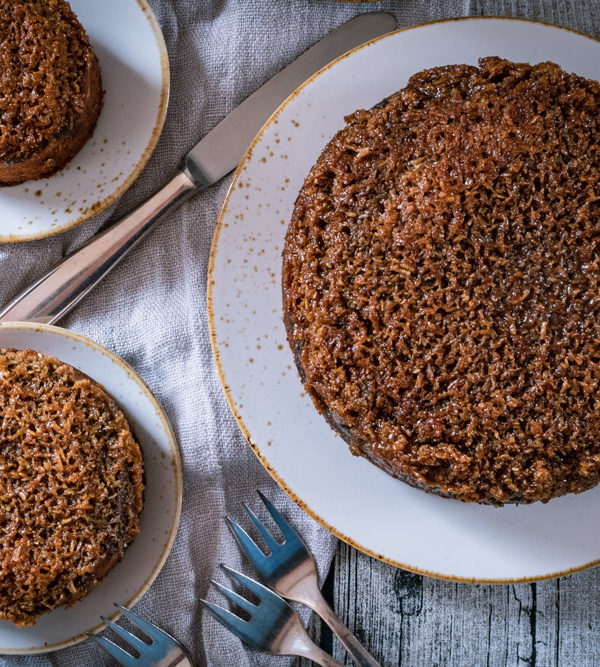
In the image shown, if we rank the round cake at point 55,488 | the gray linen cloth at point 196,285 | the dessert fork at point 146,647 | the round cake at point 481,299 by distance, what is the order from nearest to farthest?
the round cake at point 481,299, the round cake at point 55,488, the dessert fork at point 146,647, the gray linen cloth at point 196,285

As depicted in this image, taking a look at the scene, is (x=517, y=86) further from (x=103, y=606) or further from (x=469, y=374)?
(x=103, y=606)

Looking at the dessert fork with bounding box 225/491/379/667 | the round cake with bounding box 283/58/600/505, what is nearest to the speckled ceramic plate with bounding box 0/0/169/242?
the round cake with bounding box 283/58/600/505

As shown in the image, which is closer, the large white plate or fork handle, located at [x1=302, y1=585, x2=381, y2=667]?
the large white plate

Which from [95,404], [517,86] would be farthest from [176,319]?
[517,86]

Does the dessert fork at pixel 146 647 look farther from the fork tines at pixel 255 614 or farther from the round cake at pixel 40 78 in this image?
the round cake at pixel 40 78

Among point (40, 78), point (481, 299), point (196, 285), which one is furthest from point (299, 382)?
point (40, 78)

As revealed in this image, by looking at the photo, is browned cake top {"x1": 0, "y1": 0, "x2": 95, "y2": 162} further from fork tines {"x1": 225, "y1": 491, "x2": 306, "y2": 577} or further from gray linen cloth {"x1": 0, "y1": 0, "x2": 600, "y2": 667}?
fork tines {"x1": 225, "y1": 491, "x2": 306, "y2": 577}

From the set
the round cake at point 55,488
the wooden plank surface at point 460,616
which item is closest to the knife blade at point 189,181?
the round cake at point 55,488
